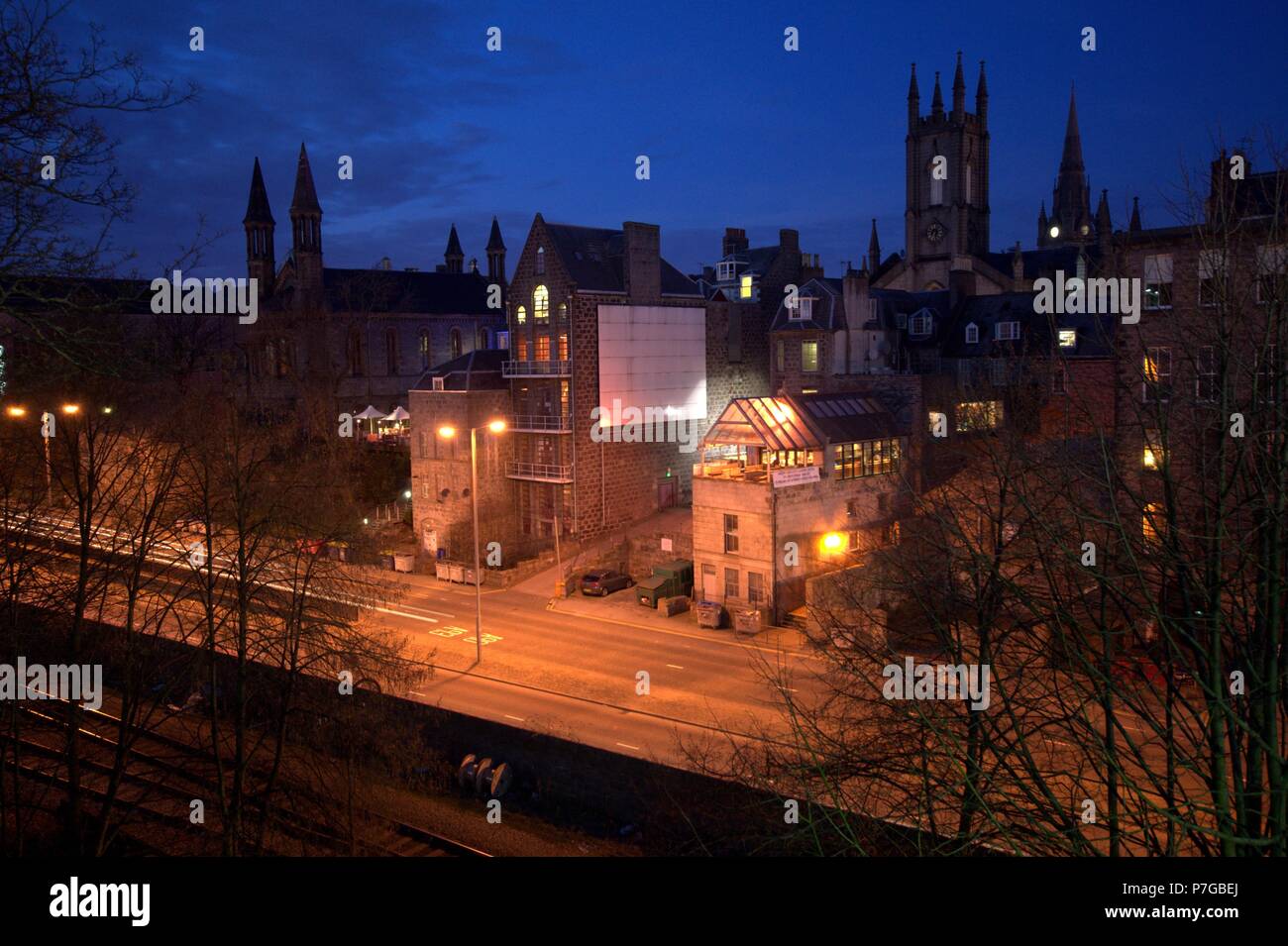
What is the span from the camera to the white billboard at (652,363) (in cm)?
4344

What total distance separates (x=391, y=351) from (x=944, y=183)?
149ft

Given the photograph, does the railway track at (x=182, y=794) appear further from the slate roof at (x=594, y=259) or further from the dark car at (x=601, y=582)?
the slate roof at (x=594, y=259)

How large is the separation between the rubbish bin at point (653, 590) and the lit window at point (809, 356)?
58.6ft

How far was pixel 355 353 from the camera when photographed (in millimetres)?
69125

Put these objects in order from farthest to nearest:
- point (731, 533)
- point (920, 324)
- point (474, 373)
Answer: point (920, 324) → point (474, 373) → point (731, 533)

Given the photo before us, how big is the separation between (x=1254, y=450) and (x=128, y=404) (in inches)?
962

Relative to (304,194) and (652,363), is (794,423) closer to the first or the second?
(652,363)

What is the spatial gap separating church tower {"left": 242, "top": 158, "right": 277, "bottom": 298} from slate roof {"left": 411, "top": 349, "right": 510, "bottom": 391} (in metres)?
29.7

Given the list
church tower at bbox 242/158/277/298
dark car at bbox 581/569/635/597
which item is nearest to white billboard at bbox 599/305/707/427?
dark car at bbox 581/569/635/597

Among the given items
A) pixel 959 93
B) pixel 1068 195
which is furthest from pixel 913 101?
pixel 1068 195

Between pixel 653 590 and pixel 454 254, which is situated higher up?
pixel 454 254

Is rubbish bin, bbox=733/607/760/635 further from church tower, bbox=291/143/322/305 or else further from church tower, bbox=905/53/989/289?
church tower, bbox=905/53/989/289

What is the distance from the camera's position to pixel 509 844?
19891mm
